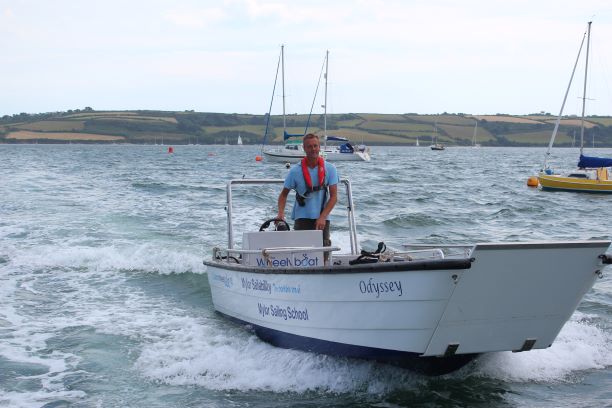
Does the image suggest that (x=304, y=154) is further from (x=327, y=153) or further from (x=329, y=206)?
(x=329, y=206)

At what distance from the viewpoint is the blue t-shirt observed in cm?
902

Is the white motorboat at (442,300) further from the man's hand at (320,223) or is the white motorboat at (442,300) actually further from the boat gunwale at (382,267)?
the man's hand at (320,223)

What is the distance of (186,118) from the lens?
552 ft

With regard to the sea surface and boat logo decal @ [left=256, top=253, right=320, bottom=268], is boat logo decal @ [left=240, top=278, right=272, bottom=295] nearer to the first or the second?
boat logo decal @ [left=256, top=253, right=320, bottom=268]

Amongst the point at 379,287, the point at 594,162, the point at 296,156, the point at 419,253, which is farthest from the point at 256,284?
the point at 296,156

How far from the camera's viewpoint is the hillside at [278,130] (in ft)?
451

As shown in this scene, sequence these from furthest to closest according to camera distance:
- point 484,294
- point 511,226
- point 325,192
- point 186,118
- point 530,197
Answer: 1. point 186,118
2. point 530,197
3. point 511,226
4. point 325,192
5. point 484,294

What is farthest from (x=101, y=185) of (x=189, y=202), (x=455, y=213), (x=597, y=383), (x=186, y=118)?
(x=186, y=118)

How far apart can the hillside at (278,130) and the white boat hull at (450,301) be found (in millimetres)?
118068

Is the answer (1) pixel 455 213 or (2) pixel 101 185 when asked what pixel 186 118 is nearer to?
(2) pixel 101 185

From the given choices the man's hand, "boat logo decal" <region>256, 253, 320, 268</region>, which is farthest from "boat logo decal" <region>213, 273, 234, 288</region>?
the man's hand

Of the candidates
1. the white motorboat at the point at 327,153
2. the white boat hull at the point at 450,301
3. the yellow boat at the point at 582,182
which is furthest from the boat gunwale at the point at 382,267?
the white motorboat at the point at 327,153

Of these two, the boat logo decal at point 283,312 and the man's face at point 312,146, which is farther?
the man's face at point 312,146

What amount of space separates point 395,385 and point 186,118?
164 metres
